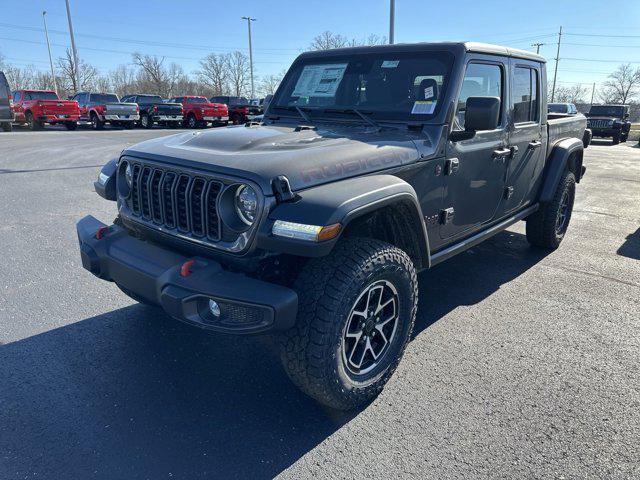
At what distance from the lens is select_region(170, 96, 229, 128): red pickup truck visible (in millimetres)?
24753

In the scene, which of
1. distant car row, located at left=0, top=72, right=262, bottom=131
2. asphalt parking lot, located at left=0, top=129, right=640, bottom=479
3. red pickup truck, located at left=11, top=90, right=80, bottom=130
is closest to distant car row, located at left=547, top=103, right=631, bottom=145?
distant car row, located at left=0, top=72, right=262, bottom=131

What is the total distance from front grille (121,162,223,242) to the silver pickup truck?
2188cm

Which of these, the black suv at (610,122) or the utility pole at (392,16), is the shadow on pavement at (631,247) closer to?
the utility pole at (392,16)

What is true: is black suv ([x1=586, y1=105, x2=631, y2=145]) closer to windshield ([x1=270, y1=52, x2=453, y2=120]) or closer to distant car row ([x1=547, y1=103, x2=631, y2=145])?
distant car row ([x1=547, y1=103, x2=631, y2=145])

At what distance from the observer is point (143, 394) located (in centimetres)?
275

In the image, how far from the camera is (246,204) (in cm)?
240

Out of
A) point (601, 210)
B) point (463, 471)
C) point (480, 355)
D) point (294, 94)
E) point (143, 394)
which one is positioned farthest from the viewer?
point (601, 210)

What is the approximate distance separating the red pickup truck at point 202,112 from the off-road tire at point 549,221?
21783 mm

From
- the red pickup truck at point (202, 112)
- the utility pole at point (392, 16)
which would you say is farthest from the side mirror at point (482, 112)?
the red pickup truck at point (202, 112)

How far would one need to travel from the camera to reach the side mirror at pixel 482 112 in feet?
9.79

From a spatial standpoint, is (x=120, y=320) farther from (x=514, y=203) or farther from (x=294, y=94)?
(x=514, y=203)

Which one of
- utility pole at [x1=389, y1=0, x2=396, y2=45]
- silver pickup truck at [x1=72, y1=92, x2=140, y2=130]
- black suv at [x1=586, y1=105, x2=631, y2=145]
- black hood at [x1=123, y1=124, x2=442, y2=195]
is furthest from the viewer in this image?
silver pickup truck at [x1=72, y1=92, x2=140, y2=130]

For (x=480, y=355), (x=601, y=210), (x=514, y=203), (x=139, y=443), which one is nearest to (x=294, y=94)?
(x=514, y=203)

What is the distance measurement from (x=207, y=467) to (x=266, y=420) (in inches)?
16.5
